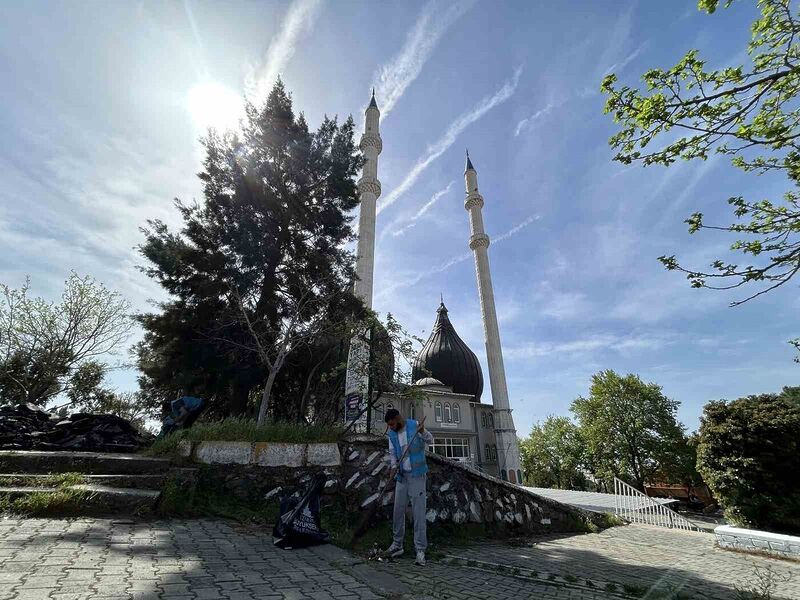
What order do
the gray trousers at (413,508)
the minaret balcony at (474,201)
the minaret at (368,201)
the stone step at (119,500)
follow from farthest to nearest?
the minaret balcony at (474,201) → the minaret at (368,201) → the stone step at (119,500) → the gray trousers at (413,508)

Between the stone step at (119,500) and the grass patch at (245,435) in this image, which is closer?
the stone step at (119,500)

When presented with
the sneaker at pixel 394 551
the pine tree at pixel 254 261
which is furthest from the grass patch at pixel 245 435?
the pine tree at pixel 254 261

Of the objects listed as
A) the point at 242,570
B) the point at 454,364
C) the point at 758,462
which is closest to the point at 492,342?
the point at 454,364

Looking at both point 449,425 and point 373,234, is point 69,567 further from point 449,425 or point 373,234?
point 449,425

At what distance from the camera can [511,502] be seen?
6.75 m

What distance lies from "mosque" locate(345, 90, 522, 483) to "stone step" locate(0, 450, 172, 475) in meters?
18.2

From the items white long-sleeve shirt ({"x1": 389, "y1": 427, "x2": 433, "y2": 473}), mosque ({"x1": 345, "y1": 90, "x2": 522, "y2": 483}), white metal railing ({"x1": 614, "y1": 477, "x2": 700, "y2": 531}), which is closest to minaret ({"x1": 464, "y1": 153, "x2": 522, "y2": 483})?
mosque ({"x1": 345, "y1": 90, "x2": 522, "y2": 483})

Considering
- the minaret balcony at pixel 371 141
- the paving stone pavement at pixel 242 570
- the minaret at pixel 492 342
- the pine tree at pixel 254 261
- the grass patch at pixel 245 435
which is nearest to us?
the paving stone pavement at pixel 242 570

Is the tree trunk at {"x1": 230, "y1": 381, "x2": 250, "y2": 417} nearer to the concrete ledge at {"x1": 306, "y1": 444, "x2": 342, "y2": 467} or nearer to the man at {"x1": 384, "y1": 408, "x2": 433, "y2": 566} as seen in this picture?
the concrete ledge at {"x1": 306, "y1": 444, "x2": 342, "y2": 467}

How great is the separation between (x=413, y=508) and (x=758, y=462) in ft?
27.5

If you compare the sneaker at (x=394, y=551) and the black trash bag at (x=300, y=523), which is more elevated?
the black trash bag at (x=300, y=523)

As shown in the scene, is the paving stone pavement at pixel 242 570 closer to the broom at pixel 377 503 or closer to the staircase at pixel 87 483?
the staircase at pixel 87 483

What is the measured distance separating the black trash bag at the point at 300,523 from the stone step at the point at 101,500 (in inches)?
71.4

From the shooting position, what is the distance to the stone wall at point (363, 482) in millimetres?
5469
